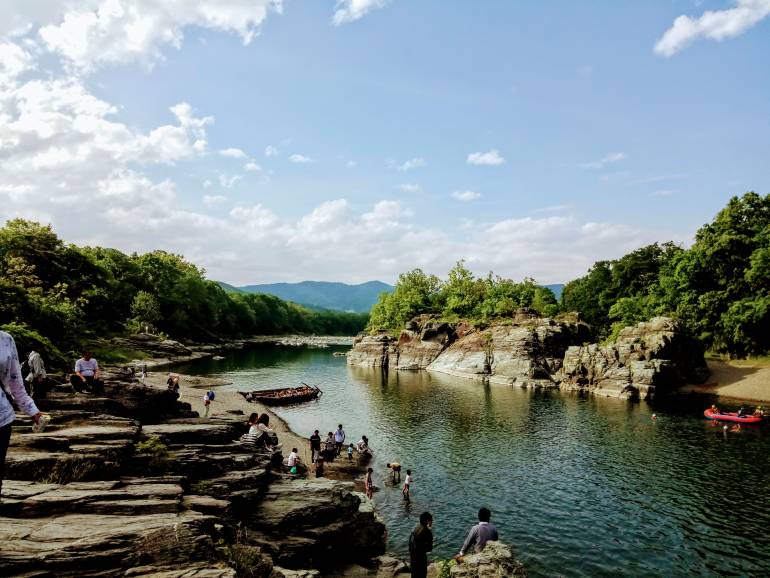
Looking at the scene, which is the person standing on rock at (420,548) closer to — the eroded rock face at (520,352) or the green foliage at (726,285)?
the eroded rock face at (520,352)

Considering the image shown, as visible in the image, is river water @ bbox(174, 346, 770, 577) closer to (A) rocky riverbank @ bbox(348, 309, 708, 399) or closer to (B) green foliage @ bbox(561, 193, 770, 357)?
(A) rocky riverbank @ bbox(348, 309, 708, 399)

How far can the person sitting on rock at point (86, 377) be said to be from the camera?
21.6 m

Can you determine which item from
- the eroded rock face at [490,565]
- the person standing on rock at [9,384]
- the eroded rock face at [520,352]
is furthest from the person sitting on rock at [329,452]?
the eroded rock face at [520,352]

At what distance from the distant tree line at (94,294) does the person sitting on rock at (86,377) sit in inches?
799

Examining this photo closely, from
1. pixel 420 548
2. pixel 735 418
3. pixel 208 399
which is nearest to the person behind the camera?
pixel 420 548

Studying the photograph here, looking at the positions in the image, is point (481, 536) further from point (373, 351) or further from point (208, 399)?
point (373, 351)

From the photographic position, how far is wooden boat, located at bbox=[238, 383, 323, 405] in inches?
2586

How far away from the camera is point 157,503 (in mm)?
12844

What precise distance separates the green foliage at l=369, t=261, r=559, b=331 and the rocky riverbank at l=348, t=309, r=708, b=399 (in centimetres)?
910

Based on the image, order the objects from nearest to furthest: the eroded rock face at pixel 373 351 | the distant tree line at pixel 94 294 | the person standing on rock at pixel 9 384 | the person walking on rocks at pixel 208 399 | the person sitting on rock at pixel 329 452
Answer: the person standing on rock at pixel 9 384 → the person sitting on rock at pixel 329 452 → the person walking on rocks at pixel 208 399 → the distant tree line at pixel 94 294 → the eroded rock face at pixel 373 351

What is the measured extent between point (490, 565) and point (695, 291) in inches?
3310

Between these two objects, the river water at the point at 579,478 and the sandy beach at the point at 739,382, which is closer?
the river water at the point at 579,478

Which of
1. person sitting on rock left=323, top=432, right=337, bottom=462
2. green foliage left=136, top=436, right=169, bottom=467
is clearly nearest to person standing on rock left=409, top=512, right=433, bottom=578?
green foliage left=136, top=436, right=169, bottom=467

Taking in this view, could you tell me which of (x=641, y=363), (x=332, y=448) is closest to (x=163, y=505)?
(x=332, y=448)
